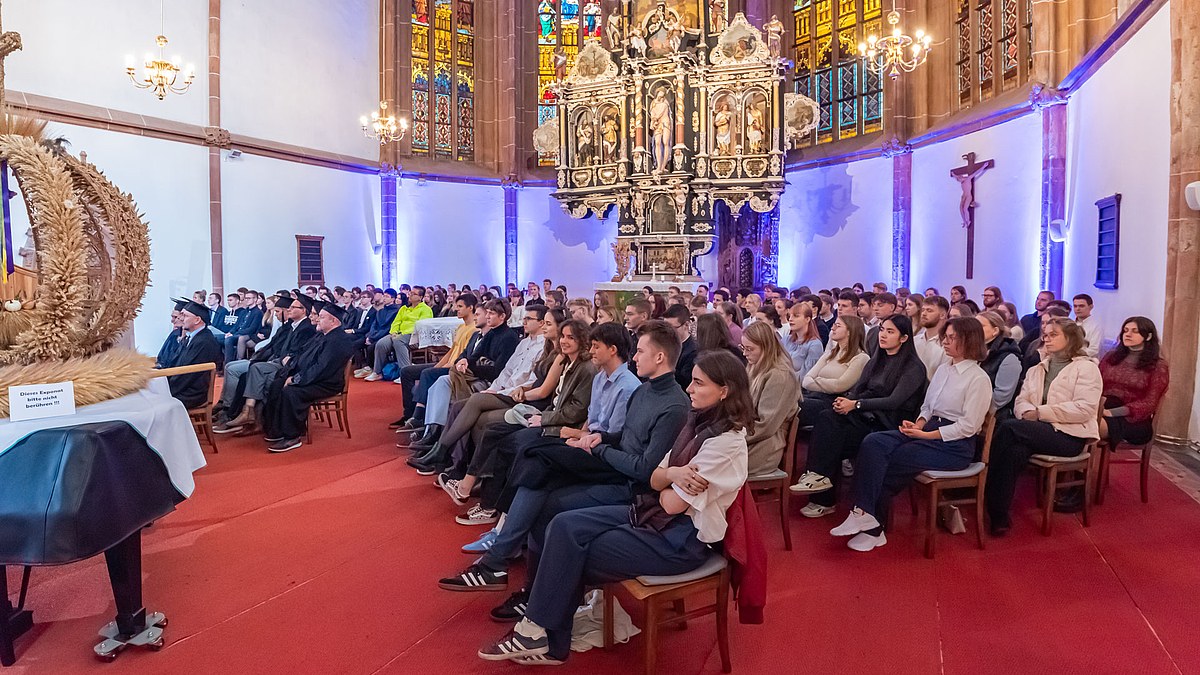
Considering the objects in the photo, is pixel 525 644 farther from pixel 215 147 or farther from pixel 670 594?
pixel 215 147

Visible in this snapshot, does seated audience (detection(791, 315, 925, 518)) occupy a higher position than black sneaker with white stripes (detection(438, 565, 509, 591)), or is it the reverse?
seated audience (detection(791, 315, 925, 518))

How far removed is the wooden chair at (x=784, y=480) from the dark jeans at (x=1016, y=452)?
1.19 m

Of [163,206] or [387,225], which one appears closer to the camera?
[163,206]

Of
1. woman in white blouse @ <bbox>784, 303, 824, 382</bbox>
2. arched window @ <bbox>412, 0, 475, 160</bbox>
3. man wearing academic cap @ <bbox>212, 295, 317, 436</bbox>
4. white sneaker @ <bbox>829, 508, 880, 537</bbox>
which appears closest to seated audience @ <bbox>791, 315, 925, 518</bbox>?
white sneaker @ <bbox>829, 508, 880, 537</bbox>

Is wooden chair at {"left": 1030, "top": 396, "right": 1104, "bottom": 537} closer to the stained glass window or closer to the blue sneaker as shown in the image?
the blue sneaker

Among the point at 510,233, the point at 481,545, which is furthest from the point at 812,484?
the point at 510,233

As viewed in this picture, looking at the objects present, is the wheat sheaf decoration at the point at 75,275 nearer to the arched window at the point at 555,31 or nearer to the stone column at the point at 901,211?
the stone column at the point at 901,211

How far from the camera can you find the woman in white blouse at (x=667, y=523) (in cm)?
256

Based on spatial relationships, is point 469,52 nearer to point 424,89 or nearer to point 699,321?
point 424,89

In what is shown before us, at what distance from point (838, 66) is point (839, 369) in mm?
11675

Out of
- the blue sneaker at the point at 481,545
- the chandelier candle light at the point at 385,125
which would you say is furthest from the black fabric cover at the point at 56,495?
the chandelier candle light at the point at 385,125

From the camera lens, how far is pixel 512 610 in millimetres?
3270

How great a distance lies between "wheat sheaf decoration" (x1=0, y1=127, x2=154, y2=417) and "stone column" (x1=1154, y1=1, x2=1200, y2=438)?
7040mm

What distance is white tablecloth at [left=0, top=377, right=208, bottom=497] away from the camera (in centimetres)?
253
